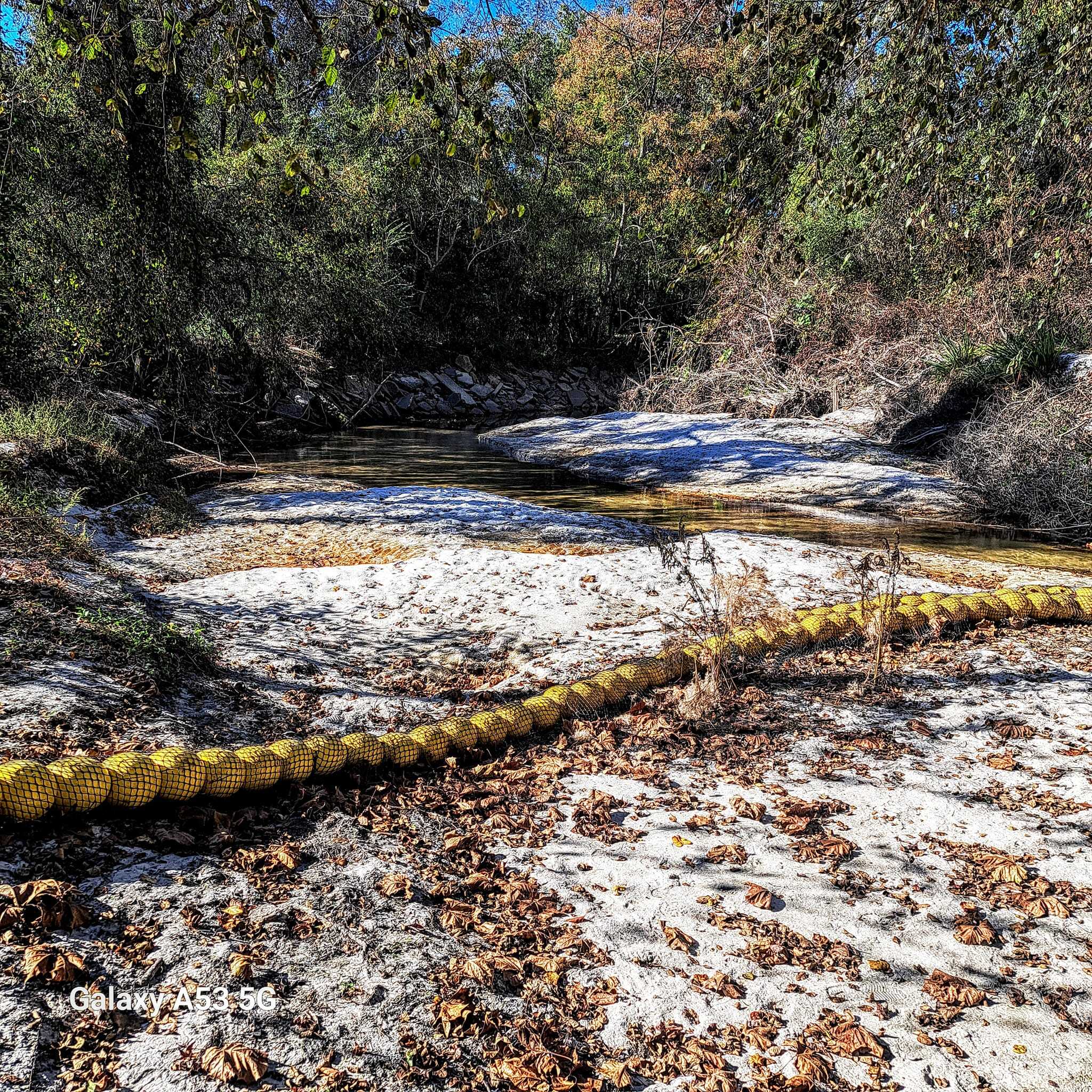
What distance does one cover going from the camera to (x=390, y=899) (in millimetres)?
2479

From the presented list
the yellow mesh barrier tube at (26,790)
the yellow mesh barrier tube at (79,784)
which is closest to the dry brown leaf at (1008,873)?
the yellow mesh barrier tube at (79,784)

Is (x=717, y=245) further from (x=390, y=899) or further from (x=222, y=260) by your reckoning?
(x=222, y=260)

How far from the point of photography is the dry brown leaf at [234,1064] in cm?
173

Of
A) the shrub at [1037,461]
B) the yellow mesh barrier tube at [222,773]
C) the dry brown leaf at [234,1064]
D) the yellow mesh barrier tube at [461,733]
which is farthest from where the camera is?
the shrub at [1037,461]

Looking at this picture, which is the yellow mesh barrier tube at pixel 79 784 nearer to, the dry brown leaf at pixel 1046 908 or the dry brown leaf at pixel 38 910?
the dry brown leaf at pixel 38 910

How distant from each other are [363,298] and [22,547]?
11.3 meters

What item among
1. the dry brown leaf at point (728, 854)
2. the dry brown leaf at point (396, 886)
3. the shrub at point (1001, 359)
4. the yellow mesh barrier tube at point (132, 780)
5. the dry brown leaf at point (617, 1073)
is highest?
the shrub at point (1001, 359)

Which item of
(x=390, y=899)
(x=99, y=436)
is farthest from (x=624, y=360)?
(x=390, y=899)

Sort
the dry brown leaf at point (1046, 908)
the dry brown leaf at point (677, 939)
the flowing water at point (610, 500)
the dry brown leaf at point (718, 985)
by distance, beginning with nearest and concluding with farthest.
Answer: the dry brown leaf at point (718, 985)
the dry brown leaf at point (677, 939)
the dry brown leaf at point (1046, 908)
the flowing water at point (610, 500)

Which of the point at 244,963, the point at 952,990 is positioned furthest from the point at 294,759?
the point at 952,990

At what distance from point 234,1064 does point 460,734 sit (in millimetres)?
1912

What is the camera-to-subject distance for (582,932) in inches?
95.1

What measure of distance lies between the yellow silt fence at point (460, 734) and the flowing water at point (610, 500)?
7.64 feet

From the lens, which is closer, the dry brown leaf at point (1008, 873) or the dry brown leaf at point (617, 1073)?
the dry brown leaf at point (617, 1073)
